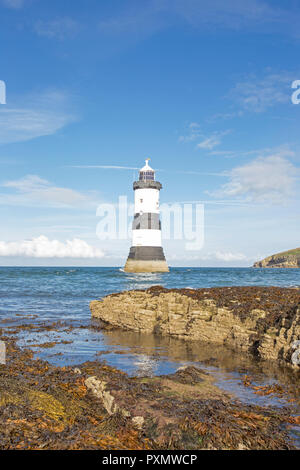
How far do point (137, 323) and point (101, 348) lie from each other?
3.49m

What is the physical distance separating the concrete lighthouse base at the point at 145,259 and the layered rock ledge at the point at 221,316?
3128 cm

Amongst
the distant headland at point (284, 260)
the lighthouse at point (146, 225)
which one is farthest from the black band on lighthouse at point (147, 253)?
the distant headland at point (284, 260)

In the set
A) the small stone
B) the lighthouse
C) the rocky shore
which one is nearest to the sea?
the rocky shore

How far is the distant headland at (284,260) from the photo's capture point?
14050cm

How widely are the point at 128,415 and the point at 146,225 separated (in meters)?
44.0

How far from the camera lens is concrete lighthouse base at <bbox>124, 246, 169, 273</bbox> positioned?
5020 cm

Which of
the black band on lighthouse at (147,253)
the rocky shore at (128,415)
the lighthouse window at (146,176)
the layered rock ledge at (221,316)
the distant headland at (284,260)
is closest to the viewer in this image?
the rocky shore at (128,415)

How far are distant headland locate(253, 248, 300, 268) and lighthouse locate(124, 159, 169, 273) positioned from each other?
10551 centimetres

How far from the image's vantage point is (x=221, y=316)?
45.4ft

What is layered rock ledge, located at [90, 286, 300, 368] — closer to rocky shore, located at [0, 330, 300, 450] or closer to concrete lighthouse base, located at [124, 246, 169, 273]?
rocky shore, located at [0, 330, 300, 450]

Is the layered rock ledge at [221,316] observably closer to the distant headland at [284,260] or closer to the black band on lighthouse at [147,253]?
the black band on lighthouse at [147,253]

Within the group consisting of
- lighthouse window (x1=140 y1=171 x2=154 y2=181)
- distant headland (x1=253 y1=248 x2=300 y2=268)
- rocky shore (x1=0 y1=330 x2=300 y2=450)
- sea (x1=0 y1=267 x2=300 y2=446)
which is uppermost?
lighthouse window (x1=140 y1=171 x2=154 y2=181)
